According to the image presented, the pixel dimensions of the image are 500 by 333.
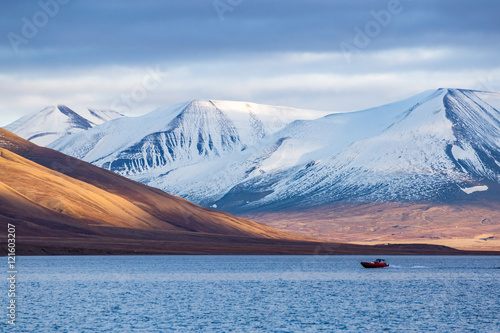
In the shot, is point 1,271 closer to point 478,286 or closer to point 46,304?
point 46,304

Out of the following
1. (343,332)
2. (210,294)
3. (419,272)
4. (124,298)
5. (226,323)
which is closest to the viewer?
(343,332)

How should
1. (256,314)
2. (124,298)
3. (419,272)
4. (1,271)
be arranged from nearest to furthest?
(256,314)
(124,298)
(1,271)
(419,272)

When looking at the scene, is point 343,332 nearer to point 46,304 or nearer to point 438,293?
Answer: point 46,304

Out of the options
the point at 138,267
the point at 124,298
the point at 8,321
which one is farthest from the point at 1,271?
the point at 8,321

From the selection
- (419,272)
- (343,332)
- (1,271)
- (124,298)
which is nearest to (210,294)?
(124,298)

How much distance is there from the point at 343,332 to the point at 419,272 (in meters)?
94.0

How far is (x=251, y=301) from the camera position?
10238cm

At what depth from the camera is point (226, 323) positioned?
82.1 metres

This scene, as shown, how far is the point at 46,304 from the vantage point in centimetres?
9588

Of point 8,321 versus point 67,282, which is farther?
point 67,282

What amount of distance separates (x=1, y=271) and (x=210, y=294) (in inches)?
1963

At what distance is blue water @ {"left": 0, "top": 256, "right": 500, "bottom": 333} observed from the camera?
265 feet

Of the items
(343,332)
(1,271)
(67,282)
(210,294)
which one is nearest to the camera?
(343,332)

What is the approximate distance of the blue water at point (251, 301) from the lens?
80.9 metres
